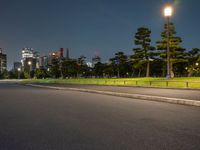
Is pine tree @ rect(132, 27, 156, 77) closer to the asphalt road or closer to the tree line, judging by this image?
the tree line

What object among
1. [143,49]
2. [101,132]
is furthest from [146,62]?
[101,132]

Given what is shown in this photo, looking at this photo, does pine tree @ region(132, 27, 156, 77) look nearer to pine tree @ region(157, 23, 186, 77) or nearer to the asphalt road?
pine tree @ region(157, 23, 186, 77)

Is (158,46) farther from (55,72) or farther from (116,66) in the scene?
(55,72)

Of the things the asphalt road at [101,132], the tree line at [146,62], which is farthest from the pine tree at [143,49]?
the asphalt road at [101,132]

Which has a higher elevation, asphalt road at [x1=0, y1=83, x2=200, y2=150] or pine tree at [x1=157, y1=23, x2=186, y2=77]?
pine tree at [x1=157, y1=23, x2=186, y2=77]

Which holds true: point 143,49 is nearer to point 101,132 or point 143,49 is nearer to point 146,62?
point 146,62

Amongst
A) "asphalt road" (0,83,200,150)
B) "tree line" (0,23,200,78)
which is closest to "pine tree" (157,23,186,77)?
"tree line" (0,23,200,78)

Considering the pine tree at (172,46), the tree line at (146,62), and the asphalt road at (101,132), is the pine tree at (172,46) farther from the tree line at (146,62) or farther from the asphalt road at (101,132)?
the asphalt road at (101,132)

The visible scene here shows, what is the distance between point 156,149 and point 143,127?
2.69 metres

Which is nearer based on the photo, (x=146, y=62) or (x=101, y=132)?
(x=101, y=132)

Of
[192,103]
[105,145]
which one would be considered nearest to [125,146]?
[105,145]

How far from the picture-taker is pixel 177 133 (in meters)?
8.20

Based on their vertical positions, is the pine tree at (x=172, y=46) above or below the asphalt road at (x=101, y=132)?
above

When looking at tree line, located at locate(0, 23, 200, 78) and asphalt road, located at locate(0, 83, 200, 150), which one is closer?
asphalt road, located at locate(0, 83, 200, 150)
